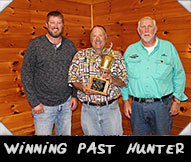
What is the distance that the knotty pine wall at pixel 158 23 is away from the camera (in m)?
2.90

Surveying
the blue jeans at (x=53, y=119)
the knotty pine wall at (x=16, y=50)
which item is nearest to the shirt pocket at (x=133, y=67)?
the blue jeans at (x=53, y=119)

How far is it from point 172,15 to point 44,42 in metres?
1.81

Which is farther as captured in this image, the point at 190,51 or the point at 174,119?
the point at 174,119

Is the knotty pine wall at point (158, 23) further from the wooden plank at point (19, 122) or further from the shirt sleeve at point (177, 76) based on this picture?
the wooden plank at point (19, 122)

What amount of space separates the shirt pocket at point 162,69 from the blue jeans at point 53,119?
40.7 inches

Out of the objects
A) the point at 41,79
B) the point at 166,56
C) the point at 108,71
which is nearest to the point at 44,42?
the point at 41,79

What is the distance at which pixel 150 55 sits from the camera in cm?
228

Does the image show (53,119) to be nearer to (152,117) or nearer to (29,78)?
(29,78)

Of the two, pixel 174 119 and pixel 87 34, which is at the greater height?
pixel 87 34

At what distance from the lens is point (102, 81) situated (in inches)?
84.2

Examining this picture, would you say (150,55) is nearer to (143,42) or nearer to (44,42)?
(143,42)

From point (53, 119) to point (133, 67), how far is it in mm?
1053

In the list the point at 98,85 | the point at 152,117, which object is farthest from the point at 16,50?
the point at 152,117

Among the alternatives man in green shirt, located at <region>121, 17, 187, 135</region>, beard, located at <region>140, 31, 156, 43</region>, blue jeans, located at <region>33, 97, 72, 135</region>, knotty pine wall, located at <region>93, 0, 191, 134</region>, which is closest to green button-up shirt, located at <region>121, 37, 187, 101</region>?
man in green shirt, located at <region>121, 17, 187, 135</region>
